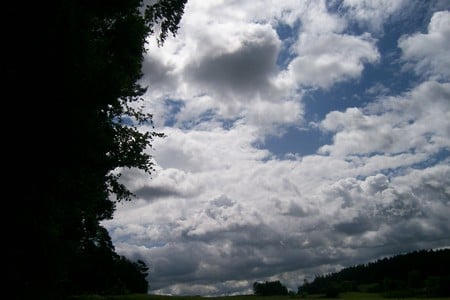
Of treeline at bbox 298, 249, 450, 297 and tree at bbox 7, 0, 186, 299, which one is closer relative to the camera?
tree at bbox 7, 0, 186, 299

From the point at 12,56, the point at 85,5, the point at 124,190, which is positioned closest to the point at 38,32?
the point at 12,56

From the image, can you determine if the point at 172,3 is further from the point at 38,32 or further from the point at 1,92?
the point at 1,92

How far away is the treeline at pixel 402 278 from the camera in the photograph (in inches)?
3824

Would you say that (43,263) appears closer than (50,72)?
No

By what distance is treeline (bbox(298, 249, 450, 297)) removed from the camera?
9712 centimetres

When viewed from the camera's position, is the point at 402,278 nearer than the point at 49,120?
No

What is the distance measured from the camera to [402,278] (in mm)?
146250

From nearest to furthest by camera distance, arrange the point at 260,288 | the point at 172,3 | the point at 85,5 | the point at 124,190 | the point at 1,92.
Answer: the point at 1,92, the point at 85,5, the point at 172,3, the point at 124,190, the point at 260,288

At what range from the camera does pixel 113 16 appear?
15820mm

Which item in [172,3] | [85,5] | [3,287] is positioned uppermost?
[172,3]

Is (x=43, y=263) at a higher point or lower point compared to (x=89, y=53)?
lower

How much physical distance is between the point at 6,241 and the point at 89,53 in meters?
5.37

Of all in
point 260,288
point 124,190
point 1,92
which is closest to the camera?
point 1,92

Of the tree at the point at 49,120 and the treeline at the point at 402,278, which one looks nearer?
the tree at the point at 49,120
